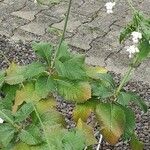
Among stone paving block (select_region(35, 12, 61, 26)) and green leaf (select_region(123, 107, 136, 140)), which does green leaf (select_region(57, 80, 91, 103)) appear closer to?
green leaf (select_region(123, 107, 136, 140))

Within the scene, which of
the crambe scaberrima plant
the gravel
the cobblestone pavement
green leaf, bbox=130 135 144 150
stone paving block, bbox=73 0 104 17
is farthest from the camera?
stone paving block, bbox=73 0 104 17

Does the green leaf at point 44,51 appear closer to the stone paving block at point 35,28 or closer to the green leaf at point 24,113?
the green leaf at point 24,113

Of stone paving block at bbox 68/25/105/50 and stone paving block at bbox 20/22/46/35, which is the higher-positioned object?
stone paving block at bbox 20/22/46/35

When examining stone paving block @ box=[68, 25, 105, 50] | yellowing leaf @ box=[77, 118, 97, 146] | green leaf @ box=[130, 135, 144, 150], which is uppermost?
yellowing leaf @ box=[77, 118, 97, 146]

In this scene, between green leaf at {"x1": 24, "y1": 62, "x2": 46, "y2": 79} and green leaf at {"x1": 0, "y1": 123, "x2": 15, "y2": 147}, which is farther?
green leaf at {"x1": 24, "y1": 62, "x2": 46, "y2": 79}

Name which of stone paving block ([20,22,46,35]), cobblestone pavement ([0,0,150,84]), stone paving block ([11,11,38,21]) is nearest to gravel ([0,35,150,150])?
cobblestone pavement ([0,0,150,84])

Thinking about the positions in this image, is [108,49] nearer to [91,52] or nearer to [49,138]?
[91,52]

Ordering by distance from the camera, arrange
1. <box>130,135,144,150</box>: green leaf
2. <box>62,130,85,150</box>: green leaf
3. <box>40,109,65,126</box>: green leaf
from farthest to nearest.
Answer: <box>130,135,144,150</box>: green leaf → <box>40,109,65,126</box>: green leaf → <box>62,130,85,150</box>: green leaf

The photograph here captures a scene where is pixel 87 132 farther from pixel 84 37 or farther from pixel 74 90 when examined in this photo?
pixel 84 37
